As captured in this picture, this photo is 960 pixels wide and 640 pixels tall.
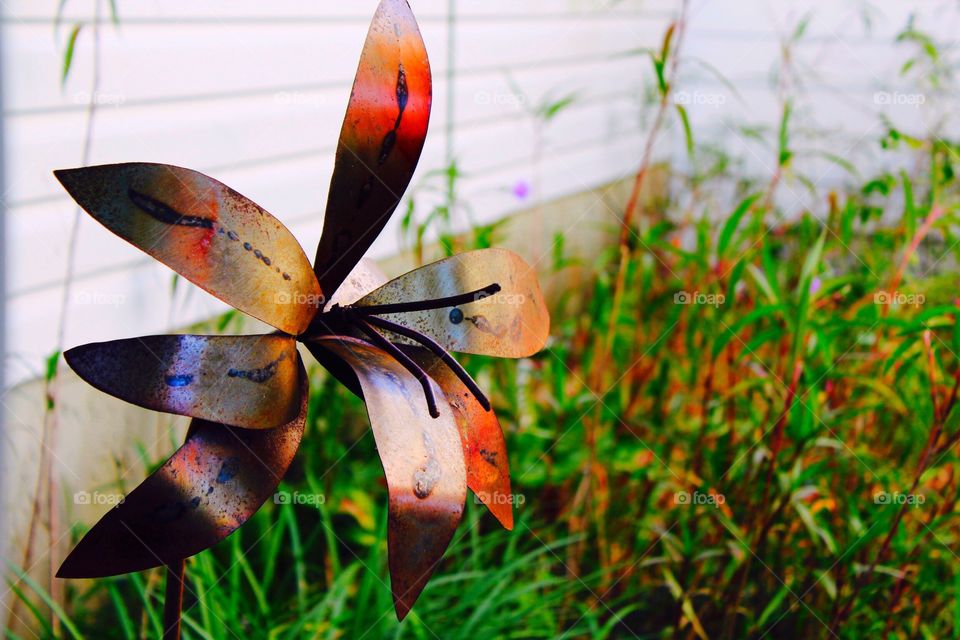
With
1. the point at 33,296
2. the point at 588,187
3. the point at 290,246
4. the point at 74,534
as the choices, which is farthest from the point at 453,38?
the point at 290,246

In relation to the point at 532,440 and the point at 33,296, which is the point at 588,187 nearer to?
the point at 532,440

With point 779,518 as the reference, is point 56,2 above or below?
above

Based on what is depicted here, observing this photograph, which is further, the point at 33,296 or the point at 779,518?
the point at 779,518

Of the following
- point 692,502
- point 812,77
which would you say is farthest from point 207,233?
point 812,77
